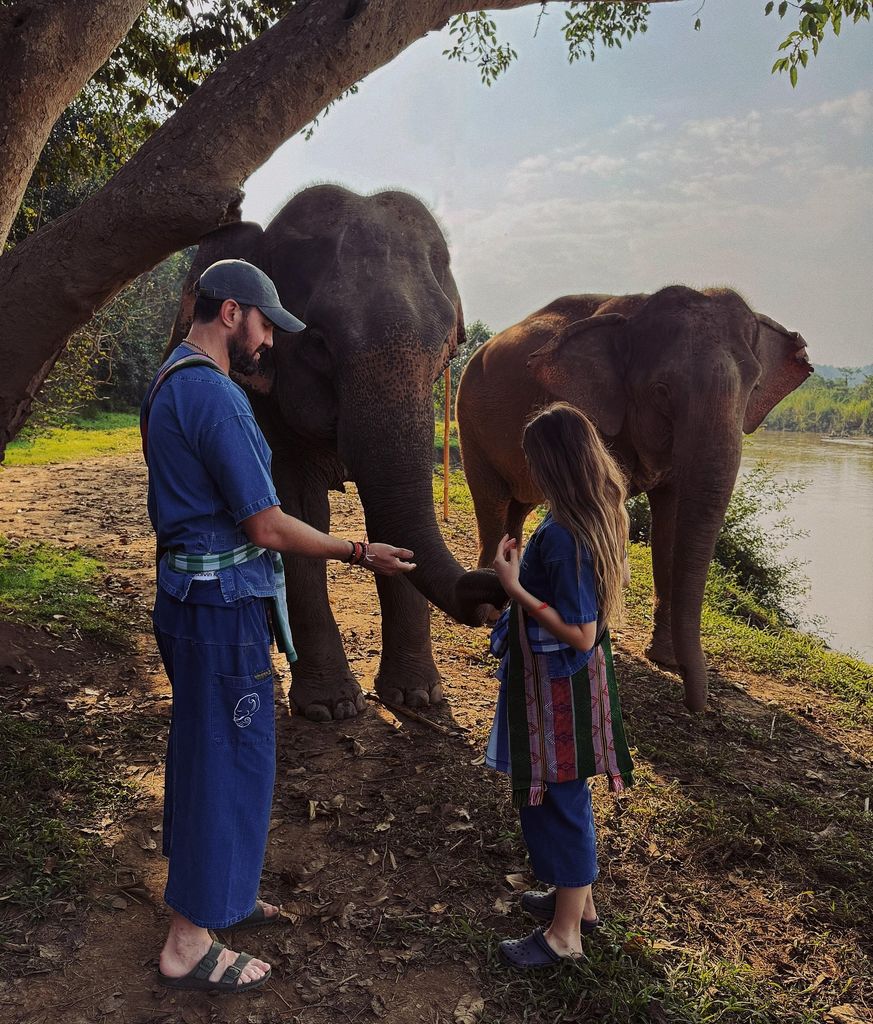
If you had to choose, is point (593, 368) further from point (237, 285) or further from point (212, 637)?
point (212, 637)

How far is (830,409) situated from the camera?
71312 mm

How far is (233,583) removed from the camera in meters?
2.59

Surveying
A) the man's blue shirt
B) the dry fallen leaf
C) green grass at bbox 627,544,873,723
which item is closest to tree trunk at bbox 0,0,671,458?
the man's blue shirt

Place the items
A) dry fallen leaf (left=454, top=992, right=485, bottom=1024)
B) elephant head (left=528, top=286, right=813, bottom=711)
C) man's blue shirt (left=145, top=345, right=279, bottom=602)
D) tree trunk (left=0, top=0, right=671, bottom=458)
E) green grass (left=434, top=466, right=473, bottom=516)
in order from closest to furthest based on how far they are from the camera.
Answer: man's blue shirt (left=145, top=345, right=279, bottom=602) → dry fallen leaf (left=454, top=992, right=485, bottom=1024) → tree trunk (left=0, top=0, right=671, bottom=458) → elephant head (left=528, top=286, right=813, bottom=711) → green grass (left=434, top=466, right=473, bottom=516)

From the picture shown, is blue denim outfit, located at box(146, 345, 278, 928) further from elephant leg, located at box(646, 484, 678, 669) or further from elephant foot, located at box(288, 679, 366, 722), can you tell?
elephant leg, located at box(646, 484, 678, 669)

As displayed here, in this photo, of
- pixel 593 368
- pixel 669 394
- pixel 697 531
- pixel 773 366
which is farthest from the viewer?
pixel 773 366

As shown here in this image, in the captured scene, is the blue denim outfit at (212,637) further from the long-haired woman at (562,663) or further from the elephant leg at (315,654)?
the elephant leg at (315,654)

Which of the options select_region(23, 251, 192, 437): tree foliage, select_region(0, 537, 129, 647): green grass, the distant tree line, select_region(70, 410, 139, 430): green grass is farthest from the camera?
the distant tree line

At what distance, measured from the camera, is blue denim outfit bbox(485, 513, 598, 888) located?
269 cm

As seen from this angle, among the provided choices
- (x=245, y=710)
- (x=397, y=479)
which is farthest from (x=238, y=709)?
(x=397, y=479)

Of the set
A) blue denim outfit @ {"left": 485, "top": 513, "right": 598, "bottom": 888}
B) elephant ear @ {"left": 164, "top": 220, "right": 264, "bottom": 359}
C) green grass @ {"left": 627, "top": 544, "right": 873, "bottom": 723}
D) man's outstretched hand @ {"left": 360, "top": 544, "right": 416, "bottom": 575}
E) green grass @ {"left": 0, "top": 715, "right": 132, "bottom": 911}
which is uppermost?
elephant ear @ {"left": 164, "top": 220, "right": 264, "bottom": 359}

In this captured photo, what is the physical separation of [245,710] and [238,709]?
24 millimetres

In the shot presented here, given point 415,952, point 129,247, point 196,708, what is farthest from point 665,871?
point 129,247

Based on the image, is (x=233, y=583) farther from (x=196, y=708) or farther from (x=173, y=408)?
(x=173, y=408)
